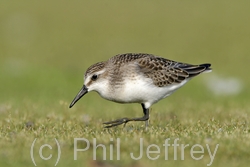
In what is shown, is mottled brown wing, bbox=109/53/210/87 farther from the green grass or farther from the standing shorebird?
the green grass

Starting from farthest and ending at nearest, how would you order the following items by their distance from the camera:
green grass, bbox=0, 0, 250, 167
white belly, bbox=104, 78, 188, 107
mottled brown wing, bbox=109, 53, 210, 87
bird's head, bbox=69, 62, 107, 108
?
mottled brown wing, bbox=109, 53, 210, 87 < bird's head, bbox=69, 62, 107, 108 < white belly, bbox=104, 78, 188, 107 < green grass, bbox=0, 0, 250, 167

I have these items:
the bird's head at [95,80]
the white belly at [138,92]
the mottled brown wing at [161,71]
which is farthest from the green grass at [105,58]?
the mottled brown wing at [161,71]

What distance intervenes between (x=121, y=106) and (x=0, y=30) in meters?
17.0

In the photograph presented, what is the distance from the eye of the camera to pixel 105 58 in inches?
1122

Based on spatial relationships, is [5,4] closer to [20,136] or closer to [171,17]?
[171,17]

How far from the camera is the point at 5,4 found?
130 ft

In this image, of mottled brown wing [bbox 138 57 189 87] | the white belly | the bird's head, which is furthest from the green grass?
mottled brown wing [bbox 138 57 189 87]

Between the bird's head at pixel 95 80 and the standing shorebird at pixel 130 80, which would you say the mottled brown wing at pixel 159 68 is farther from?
the bird's head at pixel 95 80

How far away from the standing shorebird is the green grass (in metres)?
0.65

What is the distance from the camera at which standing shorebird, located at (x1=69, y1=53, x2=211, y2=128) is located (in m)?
12.0

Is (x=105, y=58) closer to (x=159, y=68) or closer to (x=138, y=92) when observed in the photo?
(x=159, y=68)

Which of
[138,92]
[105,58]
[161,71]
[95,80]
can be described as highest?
[105,58]

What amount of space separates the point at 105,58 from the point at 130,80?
54.3 feet

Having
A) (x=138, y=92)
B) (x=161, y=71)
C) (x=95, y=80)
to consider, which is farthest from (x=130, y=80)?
(x=161, y=71)
